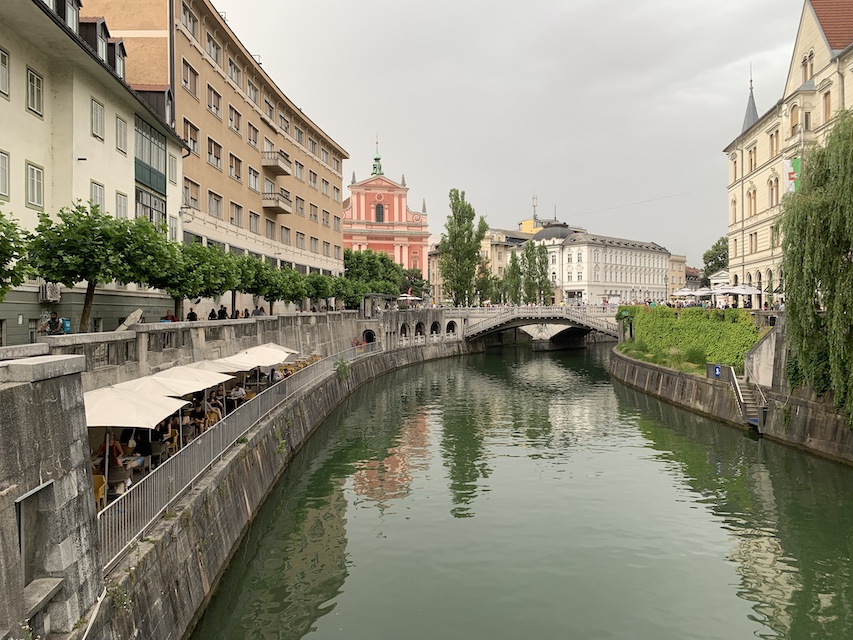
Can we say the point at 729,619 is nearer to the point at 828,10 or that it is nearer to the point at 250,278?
the point at 250,278

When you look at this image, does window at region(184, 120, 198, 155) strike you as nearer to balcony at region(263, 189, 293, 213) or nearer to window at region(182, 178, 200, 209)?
window at region(182, 178, 200, 209)

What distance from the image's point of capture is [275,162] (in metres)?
51.0

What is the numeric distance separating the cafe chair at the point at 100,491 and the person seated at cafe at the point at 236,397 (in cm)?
1158

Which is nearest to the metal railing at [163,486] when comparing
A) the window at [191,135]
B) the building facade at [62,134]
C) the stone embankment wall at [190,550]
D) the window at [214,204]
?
the stone embankment wall at [190,550]

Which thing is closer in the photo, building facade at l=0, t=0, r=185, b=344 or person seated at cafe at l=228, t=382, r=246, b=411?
building facade at l=0, t=0, r=185, b=344

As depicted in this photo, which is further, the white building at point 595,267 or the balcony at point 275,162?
the white building at point 595,267

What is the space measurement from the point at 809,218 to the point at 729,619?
15286 mm

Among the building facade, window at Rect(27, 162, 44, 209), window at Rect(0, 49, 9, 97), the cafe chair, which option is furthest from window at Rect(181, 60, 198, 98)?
the cafe chair

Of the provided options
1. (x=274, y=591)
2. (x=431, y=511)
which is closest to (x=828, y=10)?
(x=431, y=511)

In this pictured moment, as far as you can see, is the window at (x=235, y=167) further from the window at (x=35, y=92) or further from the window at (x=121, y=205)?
the window at (x=35, y=92)

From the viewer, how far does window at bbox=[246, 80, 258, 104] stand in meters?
49.0

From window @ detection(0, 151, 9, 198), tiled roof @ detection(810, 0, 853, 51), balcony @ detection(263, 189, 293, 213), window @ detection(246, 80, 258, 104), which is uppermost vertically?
tiled roof @ detection(810, 0, 853, 51)

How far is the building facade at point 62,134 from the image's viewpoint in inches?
796

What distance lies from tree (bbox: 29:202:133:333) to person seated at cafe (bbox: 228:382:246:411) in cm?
620
